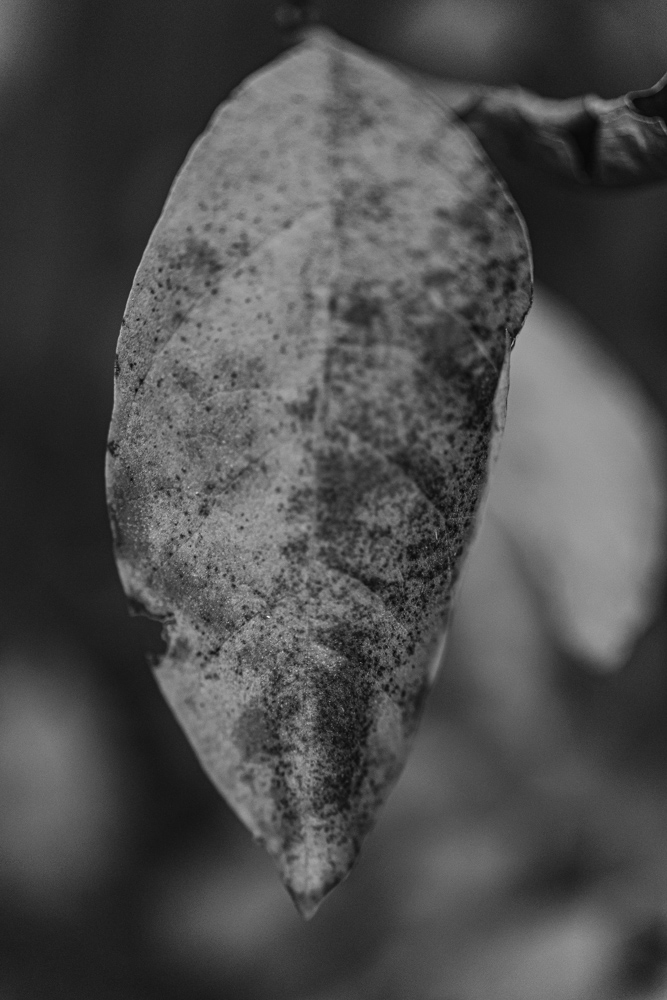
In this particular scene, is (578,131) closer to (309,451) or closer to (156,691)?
(309,451)

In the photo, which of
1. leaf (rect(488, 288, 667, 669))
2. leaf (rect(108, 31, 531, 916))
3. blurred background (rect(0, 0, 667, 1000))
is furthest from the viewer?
blurred background (rect(0, 0, 667, 1000))

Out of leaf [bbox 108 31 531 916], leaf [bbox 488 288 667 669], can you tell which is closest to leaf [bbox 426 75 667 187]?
leaf [bbox 108 31 531 916]

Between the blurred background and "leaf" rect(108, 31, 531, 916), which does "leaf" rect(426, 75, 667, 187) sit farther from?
the blurred background

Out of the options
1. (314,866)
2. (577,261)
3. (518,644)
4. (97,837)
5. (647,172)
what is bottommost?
(97,837)

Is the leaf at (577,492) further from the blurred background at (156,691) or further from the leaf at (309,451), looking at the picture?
the leaf at (309,451)

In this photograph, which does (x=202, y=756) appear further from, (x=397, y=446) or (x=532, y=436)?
(x=532, y=436)

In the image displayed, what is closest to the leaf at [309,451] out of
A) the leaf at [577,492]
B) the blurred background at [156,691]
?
the leaf at [577,492]

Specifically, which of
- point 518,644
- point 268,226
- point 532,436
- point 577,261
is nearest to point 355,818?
point 268,226

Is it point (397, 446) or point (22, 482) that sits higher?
point (397, 446)
